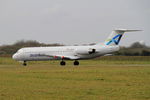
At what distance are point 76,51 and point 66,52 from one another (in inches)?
62.9

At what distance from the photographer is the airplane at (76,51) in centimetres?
5316

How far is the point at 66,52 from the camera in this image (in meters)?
55.6

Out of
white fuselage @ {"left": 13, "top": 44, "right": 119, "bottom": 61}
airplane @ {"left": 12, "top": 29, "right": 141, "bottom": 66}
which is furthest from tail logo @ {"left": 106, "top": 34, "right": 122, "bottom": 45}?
white fuselage @ {"left": 13, "top": 44, "right": 119, "bottom": 61}

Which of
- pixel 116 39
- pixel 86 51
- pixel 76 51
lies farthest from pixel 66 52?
pixel 116 39

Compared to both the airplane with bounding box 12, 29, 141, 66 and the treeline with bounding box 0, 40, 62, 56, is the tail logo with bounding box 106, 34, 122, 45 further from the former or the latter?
the treeline with bounding box 0, 40, 62, 56

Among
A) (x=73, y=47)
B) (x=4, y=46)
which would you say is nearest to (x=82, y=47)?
(x=73, y=47)

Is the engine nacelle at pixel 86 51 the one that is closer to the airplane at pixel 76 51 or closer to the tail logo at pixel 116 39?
the airplane at pixel 76 51

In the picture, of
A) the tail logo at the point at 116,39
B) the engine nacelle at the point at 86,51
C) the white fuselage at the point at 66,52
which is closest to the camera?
the white fuselage at the point at 66,52

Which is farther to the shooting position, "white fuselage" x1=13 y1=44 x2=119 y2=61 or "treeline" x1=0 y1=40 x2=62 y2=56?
"treeline" x1=0 y1=40 x2=62 y2=56

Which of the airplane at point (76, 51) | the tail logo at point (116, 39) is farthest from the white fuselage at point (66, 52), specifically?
the tail logo at point (116, 39)

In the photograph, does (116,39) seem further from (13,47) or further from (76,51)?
(13,47)

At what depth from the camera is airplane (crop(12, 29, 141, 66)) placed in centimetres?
5316

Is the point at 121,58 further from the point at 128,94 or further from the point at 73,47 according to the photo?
the point at 128,94

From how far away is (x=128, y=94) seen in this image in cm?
1705
